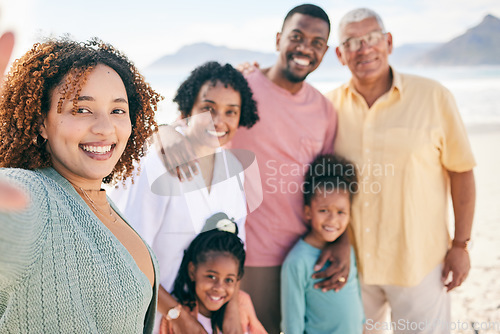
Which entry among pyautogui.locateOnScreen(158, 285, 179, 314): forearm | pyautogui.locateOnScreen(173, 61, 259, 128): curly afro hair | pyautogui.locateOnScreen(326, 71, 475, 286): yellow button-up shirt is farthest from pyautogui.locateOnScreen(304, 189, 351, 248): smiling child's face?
pyautogui.locateOnScreen(158, 285, 179, 314): forearm

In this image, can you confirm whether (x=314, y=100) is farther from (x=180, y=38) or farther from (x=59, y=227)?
(x=180, y=38)

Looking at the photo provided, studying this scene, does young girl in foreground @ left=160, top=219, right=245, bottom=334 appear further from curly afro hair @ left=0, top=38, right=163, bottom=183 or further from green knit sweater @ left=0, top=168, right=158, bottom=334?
curly afro hair @ left=0, top=38, right=163, bottom=183

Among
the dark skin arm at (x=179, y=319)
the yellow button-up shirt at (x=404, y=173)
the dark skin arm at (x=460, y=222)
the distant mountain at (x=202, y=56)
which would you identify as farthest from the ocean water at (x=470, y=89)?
the distant mountain at (x=202, y=56)

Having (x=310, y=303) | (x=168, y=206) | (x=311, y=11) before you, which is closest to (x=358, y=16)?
(x=311, y=11)

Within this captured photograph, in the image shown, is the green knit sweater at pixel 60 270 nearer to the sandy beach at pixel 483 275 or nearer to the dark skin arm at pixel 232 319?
the dark skin arm at pixel 232 319

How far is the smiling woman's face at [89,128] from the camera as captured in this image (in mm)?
1262

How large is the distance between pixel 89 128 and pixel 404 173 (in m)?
1.85

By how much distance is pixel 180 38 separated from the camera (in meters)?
42.8

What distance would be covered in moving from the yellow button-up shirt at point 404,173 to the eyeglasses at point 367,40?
242mm

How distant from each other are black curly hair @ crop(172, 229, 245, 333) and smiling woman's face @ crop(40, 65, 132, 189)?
0.92 meters

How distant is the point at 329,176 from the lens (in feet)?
8.50

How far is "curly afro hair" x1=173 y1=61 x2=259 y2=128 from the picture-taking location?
240 centimetres

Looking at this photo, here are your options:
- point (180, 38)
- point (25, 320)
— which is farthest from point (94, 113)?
point (180, 38)

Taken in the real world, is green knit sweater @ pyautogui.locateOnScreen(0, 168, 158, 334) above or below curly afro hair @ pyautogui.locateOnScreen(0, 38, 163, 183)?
below
